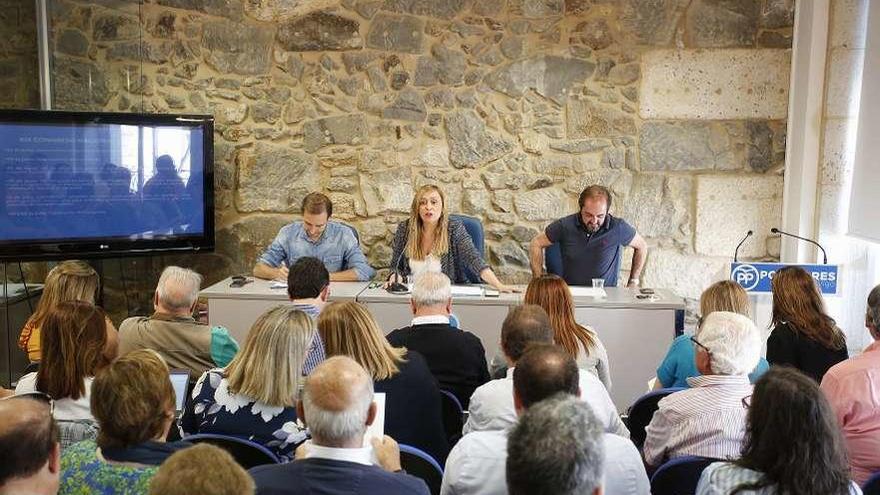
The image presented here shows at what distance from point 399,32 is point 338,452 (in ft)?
15.1

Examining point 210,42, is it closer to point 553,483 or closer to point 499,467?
point 499,467

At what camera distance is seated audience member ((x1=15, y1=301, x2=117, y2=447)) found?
9.34 feet

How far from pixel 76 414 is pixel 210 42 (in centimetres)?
402

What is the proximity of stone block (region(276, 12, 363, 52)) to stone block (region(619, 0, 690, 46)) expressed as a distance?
6.04 ft

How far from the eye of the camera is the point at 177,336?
3.63 meters

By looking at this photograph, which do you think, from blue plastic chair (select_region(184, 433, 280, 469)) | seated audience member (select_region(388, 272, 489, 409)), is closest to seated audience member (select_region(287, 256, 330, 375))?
seated audience member (select_region(388, 272, 489, 409))

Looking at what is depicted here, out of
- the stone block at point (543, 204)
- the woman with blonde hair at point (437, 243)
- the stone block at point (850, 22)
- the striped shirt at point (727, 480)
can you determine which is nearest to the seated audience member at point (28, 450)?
the striped shirt at point (727, 480)

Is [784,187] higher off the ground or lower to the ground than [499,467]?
higher

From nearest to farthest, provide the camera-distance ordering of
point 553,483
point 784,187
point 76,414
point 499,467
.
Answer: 1. point 553,483
2. point 499,467
3. point 76,414
4. point 784,187

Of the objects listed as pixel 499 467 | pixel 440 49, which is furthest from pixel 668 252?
pixel 499 467

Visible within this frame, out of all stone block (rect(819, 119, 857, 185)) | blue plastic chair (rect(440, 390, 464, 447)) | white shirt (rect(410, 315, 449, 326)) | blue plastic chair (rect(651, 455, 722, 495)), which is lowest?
blue plastic chair (rect(440, 390, 464, 447))

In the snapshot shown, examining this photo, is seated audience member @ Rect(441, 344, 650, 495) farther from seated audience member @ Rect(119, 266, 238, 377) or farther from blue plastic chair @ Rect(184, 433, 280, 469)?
seated audience member @ Rect(119, 266, 238, 377)

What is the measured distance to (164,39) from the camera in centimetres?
634

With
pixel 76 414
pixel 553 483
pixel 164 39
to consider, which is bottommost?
pixel 76 414
